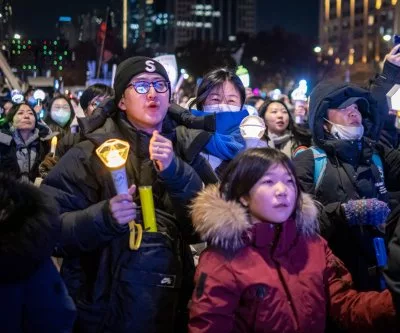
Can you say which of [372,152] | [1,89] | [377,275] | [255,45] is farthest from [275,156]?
[255,45]

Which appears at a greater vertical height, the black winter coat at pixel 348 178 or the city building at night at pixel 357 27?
the city building at night at pixel 357 27

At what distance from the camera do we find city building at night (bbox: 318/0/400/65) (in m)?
112

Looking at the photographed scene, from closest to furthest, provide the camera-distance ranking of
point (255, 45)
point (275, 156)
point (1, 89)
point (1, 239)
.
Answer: point (1, 239)
point (275, 156)
point (1, 89)
point (255, 45)

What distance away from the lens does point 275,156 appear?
10.6 feet

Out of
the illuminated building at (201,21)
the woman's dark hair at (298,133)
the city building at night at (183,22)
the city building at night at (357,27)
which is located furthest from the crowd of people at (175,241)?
the illuminated building at (201,21)

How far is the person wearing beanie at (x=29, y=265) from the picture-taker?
2.50 m

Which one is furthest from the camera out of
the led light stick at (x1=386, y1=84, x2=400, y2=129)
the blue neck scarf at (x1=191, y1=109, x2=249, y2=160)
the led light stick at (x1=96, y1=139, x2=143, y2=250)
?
the led light stick at (x1=386, y1=84, x2=400, y2=129)

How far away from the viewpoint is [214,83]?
4.80m

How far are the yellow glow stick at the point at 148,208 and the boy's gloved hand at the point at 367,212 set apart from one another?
1.28 metres

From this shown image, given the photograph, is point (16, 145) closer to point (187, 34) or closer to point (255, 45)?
point (255, 45)

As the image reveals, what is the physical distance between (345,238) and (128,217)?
162 centimetres

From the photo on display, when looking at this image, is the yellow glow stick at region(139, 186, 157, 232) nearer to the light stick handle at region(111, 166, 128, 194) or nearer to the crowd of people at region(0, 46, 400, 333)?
the crowd of people at region(0, 46, 400, 333)

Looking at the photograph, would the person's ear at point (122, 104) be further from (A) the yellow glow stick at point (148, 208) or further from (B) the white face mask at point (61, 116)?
(B) the white face mask at point (61, 116)

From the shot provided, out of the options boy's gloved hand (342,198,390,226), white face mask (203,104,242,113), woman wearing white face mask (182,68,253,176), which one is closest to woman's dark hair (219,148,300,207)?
boy's gloved hand (342,198,390,226)
